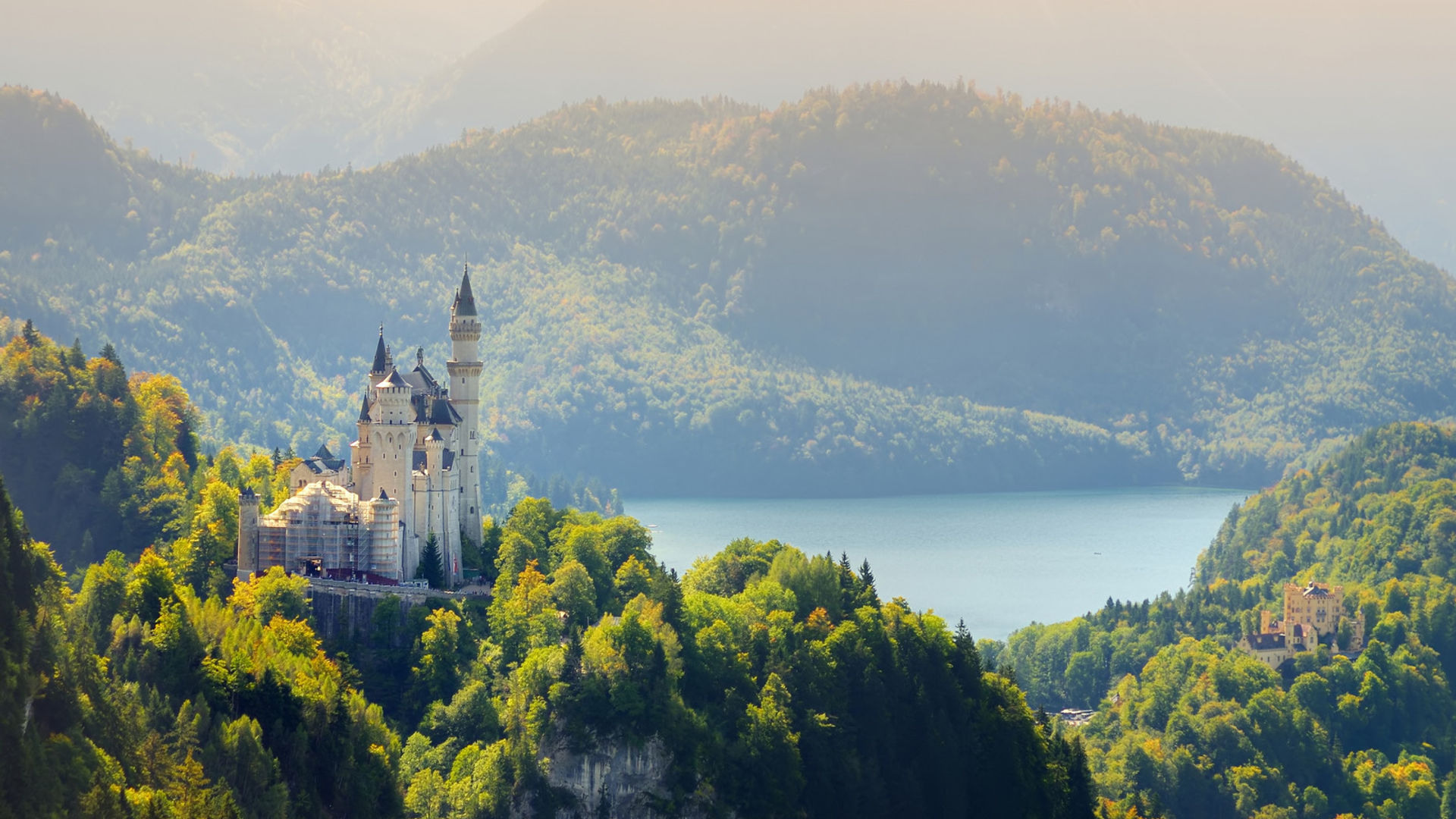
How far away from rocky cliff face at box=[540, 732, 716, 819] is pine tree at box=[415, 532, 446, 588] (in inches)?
463

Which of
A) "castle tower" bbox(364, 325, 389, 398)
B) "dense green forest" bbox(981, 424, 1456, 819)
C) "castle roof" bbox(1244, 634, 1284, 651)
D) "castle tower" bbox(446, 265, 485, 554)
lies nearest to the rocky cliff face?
"castle tower" bbox(446, 265, 485, 554)

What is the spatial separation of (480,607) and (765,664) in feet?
40.5

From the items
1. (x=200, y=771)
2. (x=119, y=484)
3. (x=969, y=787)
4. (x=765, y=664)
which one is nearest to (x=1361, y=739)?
(x=969, y=787)

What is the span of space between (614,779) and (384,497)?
15.8m

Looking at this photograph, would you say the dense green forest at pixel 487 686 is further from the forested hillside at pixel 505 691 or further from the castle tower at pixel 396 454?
the castle tower at pixel 396 454

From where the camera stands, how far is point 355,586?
309ft

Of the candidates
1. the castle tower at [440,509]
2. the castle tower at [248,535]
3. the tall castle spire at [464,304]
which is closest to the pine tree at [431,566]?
the castle tower at [440,509]

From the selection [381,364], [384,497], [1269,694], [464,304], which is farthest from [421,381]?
[1269,694]

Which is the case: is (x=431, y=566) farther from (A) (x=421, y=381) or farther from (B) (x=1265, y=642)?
(B) (x=1265, y=642)

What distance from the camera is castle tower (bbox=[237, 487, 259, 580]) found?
9531 cm

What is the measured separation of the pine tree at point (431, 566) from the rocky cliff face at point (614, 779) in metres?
11.7

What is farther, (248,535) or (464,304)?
(464,304)

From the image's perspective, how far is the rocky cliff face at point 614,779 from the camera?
9012 cm

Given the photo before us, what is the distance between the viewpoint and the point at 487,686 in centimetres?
9281
